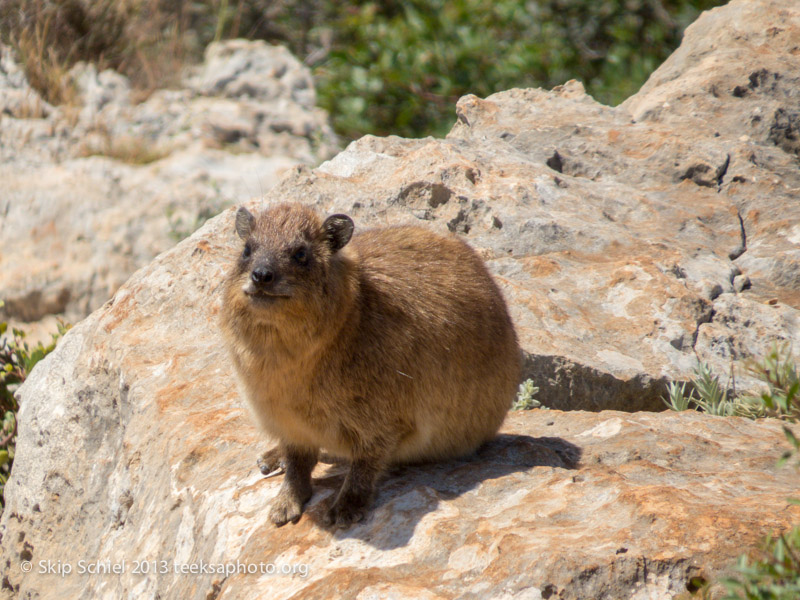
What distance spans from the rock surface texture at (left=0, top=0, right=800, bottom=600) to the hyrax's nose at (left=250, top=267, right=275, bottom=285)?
682 mm

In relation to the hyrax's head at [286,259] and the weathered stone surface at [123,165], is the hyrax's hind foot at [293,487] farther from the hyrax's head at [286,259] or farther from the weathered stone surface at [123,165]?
the weathered stone surface at [123,165]

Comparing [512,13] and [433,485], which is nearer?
[433,485]

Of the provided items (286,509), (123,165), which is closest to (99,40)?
(123,165)

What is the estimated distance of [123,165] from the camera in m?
11.6

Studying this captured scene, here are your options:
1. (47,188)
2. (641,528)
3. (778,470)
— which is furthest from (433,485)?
(47,188)

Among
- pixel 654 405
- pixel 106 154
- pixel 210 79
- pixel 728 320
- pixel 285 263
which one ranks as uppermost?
pixel 210 79

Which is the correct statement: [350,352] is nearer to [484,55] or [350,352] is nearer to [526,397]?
[526,397]

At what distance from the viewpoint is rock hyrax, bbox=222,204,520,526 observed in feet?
13.8

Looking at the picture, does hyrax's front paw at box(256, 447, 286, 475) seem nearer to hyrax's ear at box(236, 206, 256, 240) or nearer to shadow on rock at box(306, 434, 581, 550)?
shadow on rock at box(306, 434, 581, 550)

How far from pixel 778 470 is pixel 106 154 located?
9809 millimetres

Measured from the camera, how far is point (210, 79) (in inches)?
544

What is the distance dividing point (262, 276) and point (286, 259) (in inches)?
8.0

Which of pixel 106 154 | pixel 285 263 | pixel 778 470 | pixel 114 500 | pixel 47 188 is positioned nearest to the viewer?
pixel 285 263

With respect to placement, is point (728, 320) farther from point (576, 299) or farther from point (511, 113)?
point (511, 113)
